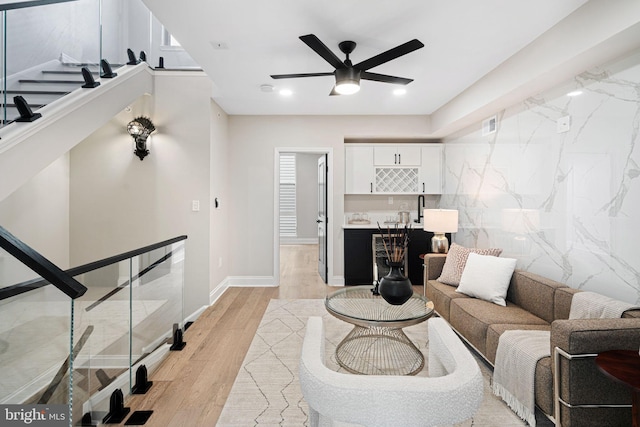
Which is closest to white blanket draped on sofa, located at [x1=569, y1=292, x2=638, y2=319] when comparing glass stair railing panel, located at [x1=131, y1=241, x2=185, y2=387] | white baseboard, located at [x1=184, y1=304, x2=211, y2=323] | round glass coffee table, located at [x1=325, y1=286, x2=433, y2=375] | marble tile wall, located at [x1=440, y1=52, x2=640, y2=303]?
marble tile wall, located at [x1=440, y1=52, x2=640, y2=303]

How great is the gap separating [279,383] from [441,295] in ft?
5.91

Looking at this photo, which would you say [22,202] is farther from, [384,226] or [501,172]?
[501,172]

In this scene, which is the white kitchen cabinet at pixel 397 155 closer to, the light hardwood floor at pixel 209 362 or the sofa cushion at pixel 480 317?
the light hardwood floor at pixel 209 362

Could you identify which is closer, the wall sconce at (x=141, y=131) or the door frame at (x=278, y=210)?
the wall sconce at (x=141, y=131)

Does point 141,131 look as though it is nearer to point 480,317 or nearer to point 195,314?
point 195,314

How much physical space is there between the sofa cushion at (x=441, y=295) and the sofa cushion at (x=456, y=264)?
73mm

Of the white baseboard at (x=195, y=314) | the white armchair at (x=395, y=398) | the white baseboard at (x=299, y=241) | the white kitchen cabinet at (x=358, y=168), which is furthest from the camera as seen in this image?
the white baseboard at (x=299, y=241)

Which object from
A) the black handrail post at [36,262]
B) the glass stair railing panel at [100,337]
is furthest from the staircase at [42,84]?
the black handrail post at [36,262]

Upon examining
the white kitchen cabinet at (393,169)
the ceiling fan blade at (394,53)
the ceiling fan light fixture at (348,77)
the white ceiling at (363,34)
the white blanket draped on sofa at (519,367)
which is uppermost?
the white ceiling at (363,34)

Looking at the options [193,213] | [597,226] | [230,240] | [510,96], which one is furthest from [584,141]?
[230,240]

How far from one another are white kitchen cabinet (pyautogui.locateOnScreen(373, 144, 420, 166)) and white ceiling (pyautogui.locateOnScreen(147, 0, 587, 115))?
4.65 feet

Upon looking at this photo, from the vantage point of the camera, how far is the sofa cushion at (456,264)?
11.1 feet

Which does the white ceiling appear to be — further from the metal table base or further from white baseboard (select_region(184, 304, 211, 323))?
white baseboard (select_region(184, 304, 211, 323))

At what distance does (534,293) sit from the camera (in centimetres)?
264
